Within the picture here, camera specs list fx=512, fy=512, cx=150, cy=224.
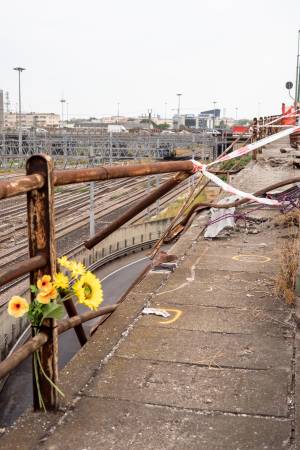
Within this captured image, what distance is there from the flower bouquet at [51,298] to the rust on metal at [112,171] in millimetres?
445

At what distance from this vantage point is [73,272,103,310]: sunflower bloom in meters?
2.61

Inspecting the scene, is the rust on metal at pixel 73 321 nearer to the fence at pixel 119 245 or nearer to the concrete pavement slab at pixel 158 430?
the concrete pavement slab at pixel 158 430

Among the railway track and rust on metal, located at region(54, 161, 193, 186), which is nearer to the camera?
rust on metal, located at region(54, 161, 193, 186)

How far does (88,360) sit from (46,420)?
2.53 ft

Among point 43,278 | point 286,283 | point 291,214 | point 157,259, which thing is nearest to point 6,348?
point 157,259

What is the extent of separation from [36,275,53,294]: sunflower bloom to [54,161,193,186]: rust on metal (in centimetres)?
51

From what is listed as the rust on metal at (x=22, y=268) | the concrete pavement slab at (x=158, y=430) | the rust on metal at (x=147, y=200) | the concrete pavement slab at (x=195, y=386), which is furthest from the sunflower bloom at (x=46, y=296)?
the rust on metal at (x=147, y=200)

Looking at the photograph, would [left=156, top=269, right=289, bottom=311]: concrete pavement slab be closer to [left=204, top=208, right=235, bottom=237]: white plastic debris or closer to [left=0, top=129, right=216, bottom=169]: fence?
[left=204, top=208, right=235, bottom=237]: white plastic debris

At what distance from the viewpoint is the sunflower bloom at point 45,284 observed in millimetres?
2438

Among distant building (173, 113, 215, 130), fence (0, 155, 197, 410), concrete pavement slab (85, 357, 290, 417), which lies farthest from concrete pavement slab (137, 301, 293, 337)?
distant building (173, 113, 215, 130)

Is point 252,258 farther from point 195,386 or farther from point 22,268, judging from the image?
point 22,268

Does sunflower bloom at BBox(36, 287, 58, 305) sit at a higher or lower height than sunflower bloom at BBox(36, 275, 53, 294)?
lower

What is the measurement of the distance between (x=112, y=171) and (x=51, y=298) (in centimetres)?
97

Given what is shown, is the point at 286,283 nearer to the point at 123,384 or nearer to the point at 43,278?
the point at 123,384
